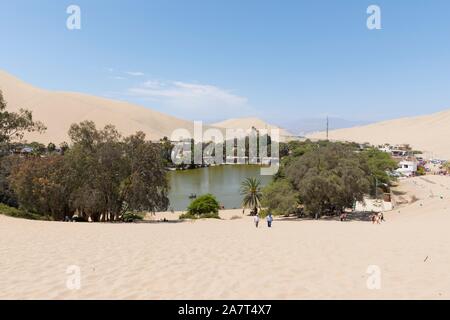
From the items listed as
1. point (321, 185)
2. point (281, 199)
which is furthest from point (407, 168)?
point (281, 199)

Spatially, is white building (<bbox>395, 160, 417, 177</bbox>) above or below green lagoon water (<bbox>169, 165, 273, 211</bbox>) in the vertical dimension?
above

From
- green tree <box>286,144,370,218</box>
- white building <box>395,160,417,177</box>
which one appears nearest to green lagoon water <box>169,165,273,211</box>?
green tree <box>286,144,370,218</box>

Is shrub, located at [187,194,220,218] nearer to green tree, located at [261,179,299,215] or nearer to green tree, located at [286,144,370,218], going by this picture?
green tree, located at [261,179,299,215]

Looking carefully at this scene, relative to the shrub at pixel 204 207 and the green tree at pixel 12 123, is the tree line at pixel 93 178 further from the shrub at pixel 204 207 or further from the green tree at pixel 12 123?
the shrub at pixel 204 207

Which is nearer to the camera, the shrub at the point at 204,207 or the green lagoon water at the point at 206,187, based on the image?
the shrub at the point at 204,207

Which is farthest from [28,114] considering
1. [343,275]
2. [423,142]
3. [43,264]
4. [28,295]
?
[423,142]

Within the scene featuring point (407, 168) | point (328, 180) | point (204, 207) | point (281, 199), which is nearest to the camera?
point (328, 180)

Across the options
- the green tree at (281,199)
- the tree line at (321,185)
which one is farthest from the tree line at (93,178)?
the tree line at (321,185)

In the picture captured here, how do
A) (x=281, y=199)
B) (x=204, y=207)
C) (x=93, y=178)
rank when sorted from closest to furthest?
(x=93, y=178) < (x=281, y=199) < (x=204, y=207)

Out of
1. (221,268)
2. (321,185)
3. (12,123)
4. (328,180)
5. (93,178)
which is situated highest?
(12,123)

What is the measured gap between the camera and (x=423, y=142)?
16688 cm

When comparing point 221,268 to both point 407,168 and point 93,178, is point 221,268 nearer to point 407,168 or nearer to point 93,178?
point 93,178

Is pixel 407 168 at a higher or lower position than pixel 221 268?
higher
